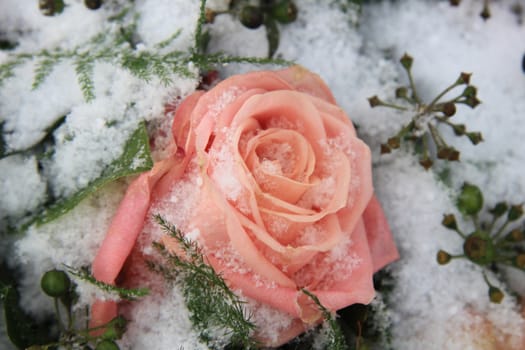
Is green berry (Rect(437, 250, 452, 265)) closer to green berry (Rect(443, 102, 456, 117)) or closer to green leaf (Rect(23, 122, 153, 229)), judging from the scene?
green berry (Rect(443, 102, 456, 117))

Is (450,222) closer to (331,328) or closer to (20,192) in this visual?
(331,328)

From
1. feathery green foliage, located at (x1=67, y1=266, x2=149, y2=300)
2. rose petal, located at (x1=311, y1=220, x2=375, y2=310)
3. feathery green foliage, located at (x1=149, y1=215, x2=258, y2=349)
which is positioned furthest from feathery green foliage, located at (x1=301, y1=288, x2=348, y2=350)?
feathery green foliage, located at (x1=67, y1=266, x2=149, y2=300)

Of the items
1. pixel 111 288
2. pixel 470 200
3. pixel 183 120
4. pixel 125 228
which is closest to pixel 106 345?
pixel 111 288

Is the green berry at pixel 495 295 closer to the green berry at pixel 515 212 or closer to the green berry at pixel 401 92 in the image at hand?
the green berry at pixel 515 212

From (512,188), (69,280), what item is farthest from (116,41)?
(512,188)

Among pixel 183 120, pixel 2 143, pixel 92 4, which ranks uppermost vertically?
pixel 92 4

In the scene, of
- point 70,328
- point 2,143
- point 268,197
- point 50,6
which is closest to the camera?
point 268,197
